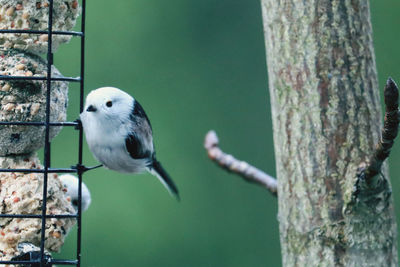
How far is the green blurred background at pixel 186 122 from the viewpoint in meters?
7.16

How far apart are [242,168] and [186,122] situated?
468cm

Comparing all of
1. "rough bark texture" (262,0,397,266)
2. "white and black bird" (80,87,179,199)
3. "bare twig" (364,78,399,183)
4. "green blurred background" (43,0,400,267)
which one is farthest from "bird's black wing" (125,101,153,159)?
"green blurred background" (43,0,400,267)

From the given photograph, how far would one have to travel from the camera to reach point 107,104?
9.82ft

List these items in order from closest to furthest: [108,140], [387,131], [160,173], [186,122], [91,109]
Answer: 1. [387,131]
2. [91,109]
3. [108,140]
4. [160,173]
5. [186,122]

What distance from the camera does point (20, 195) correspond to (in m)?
2.78

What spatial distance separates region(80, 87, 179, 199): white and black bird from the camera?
2.96m

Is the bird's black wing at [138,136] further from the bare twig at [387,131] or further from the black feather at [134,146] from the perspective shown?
the bare twig at [387,131]

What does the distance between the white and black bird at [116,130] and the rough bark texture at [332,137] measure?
2.30ft

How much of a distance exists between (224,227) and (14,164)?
5280 millimetres

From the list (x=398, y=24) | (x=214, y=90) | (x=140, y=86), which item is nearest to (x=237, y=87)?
(x=214, y=90)

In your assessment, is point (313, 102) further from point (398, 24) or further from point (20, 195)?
point (398, 24)

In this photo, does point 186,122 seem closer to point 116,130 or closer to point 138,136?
point 138,136

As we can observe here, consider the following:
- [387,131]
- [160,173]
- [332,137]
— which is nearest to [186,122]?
[160,173]

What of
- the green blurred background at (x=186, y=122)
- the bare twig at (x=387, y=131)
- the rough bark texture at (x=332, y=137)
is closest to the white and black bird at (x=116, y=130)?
the rough bark texture at (x=332, y=137)
